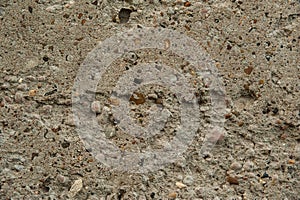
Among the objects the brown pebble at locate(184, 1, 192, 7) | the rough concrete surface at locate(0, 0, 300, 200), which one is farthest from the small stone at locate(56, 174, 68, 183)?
the brown pebble at locate(184, 1, 192, 7)

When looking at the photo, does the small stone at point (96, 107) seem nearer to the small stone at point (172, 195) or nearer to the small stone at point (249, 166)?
the small stone at point (172, 195)

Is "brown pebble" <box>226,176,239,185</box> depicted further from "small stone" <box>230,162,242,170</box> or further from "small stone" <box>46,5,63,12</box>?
"small stone" <box>46,5,63,12</box>

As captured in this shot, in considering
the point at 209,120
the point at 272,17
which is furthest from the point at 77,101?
the point at 272,17

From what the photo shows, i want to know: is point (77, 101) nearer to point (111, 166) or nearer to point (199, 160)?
point (111, 166)

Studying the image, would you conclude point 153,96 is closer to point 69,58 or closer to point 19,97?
point 69,58

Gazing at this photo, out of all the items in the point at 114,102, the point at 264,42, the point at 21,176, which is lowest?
the point at 21,176

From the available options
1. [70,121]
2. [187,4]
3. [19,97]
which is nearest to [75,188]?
[70,121]

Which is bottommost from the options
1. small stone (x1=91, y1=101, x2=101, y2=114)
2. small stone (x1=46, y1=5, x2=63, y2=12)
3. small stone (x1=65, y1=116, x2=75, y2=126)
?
small stone (x1=65, y1=116, x2=75, y2=126)
